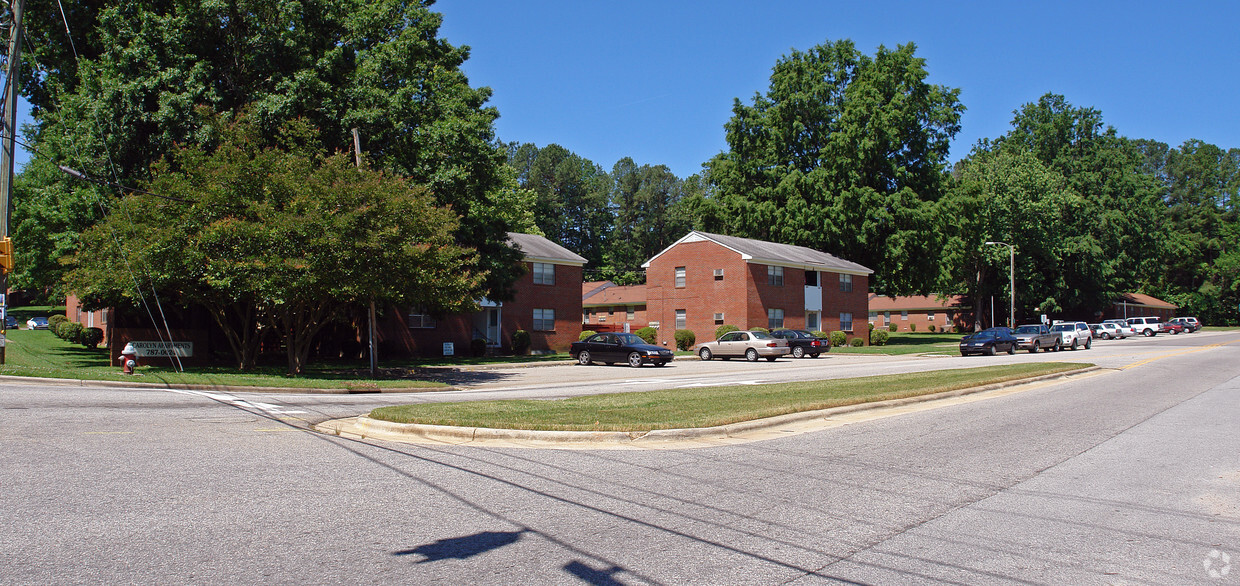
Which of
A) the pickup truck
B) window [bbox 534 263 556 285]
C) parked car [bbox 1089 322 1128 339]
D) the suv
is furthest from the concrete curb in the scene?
the suv

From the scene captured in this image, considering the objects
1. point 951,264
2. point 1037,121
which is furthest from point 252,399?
point 1037,121

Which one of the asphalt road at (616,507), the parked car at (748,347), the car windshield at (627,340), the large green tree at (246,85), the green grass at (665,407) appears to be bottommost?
the asphalt road at (616,507)

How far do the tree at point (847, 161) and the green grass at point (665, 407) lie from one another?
39439 mm

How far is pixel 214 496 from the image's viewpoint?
711 centimetres

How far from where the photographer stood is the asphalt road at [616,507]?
5.32m

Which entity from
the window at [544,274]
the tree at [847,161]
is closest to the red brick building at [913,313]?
the tree at [847,161]

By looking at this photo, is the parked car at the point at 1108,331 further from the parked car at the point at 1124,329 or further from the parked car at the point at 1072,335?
the parked car at the point at 1072,335

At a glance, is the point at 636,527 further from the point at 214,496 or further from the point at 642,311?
the point at 642,311

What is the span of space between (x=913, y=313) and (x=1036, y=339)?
54.3 m

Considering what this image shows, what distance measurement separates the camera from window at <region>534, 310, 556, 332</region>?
4388cm

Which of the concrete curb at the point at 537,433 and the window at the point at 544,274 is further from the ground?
the window at the point at 544,274

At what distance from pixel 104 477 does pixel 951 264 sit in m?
60.3

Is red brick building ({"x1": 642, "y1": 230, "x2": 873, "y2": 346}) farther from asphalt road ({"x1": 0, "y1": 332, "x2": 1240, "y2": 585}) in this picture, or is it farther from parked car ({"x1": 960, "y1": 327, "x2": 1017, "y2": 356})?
asphalt road ({"x1": 0, "y1": 332, "x2": 1240, "y2": 585})

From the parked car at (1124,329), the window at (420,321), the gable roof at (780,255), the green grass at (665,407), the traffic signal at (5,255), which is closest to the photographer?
the green grass at (665,407)
